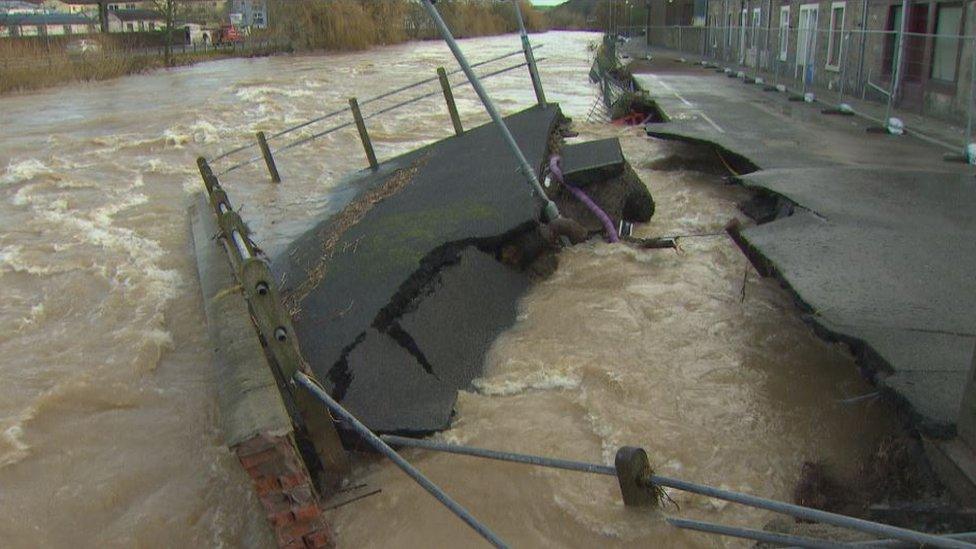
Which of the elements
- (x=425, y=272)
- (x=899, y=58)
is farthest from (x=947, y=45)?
(x=425, y=272)

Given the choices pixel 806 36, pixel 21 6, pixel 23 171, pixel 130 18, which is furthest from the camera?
pixel 130 18

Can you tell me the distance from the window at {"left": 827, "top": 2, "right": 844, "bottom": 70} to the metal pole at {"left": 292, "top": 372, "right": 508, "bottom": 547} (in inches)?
680

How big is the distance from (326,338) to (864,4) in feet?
54.9

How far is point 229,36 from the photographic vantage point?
206ft

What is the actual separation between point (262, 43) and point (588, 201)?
50.6 metres

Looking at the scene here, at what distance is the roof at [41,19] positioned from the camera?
198ft

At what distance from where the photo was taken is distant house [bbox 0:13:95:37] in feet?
193

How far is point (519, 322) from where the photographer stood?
24.0 ft

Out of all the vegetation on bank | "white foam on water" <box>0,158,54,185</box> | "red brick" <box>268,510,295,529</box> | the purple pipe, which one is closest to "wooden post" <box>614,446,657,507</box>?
"red brick" <box>268,510,295,529</box>

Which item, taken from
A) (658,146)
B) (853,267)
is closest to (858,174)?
(853,267)

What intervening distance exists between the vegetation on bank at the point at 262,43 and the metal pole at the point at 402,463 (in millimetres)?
32490

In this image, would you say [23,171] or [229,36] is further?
[229,36]

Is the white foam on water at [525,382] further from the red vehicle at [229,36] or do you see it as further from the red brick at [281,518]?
the red vehicle at [229,36]

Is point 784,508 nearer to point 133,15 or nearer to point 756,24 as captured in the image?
point 756,24
